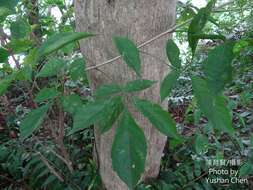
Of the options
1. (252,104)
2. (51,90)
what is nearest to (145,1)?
(51,90)

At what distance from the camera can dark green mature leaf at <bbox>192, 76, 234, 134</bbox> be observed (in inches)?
19.1

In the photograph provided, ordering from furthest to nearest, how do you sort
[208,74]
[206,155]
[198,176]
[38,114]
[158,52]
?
1. [206,155]
2. [198,176]
3. [158,52]
4. [38,114]
5. [208,74]

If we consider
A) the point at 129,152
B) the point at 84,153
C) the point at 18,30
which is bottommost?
the point at 84,153

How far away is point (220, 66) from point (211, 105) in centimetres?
9

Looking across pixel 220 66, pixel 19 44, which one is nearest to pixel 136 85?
pixel 220 66

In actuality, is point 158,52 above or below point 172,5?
below

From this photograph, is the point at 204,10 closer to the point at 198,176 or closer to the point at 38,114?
the point at 38,114

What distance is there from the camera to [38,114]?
0.62m

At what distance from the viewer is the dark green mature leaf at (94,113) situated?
18.5 inches

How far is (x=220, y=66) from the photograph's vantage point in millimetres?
422

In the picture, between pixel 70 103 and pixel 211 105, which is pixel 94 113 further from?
pixel 70 103

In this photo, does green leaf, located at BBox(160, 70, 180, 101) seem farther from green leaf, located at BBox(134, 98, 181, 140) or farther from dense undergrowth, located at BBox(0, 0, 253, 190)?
dense undergrowth, located at BBox(0, 0, 253, 190)

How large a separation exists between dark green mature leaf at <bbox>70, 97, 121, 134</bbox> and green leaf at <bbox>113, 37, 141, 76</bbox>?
7cm

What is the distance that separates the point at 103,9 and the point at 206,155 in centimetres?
92
